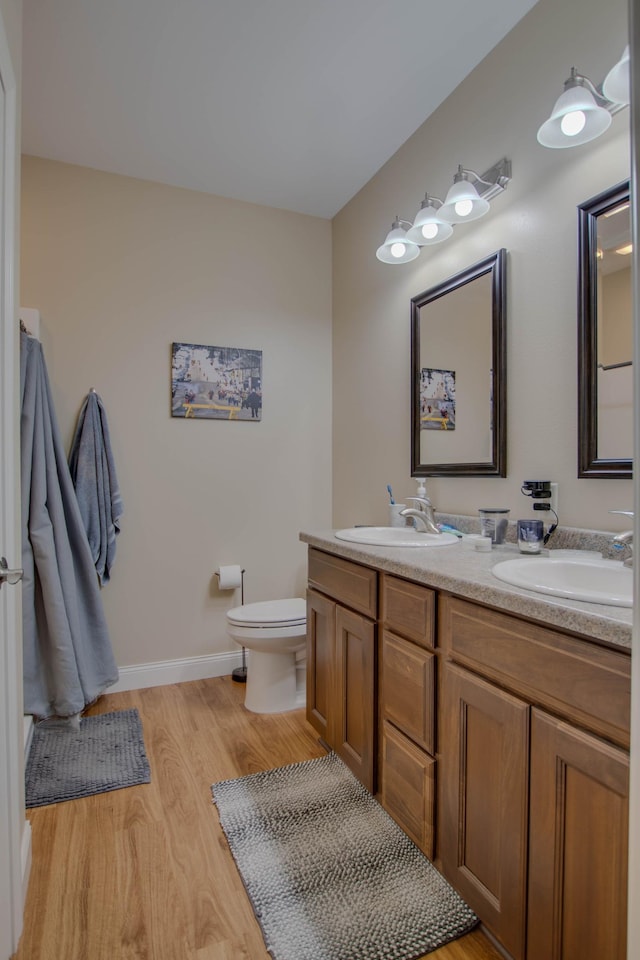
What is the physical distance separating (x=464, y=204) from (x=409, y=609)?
1443 mm

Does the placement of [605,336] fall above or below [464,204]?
below

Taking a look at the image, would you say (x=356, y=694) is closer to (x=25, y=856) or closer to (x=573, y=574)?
(x=573, y=574)

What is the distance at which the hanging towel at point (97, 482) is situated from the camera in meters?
2.50

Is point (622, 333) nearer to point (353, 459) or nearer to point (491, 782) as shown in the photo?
point (491, 782)

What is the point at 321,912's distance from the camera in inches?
51.6

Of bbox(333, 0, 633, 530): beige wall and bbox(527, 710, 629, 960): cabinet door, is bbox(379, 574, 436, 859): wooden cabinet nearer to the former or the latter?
bbox(527, 710, 629, 960): cabinet door

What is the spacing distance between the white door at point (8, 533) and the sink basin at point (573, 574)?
46.0 inches

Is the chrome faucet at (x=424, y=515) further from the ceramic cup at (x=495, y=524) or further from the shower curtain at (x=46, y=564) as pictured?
the shower curtain at (x=46, y=564)

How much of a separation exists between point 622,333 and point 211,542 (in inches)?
86.7

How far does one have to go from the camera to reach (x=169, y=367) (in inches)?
109

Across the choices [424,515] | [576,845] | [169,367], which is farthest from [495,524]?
[169,367]

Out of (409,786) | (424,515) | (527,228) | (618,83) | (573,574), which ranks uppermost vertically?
(618,83)

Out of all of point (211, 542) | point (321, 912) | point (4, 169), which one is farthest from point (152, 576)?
point (4, 169)

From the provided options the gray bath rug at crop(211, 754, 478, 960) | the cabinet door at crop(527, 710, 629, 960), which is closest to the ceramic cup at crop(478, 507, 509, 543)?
the cabinet door at crop(527, 710, 629, 960)
